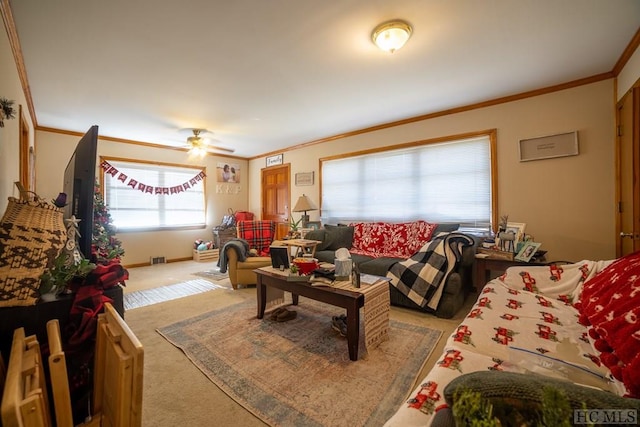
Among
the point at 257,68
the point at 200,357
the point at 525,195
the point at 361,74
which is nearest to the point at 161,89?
the point at 257,68

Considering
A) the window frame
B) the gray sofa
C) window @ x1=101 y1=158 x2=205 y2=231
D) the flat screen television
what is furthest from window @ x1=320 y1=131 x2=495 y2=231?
the flat screen television

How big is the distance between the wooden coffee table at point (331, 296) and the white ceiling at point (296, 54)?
6.36ft

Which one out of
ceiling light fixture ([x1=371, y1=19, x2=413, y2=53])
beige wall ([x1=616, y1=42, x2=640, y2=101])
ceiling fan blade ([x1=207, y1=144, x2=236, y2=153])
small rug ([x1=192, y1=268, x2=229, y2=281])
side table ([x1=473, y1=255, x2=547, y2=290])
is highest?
ceiling fan blade ([x1=207, y1=144, x2=236, y2=153])

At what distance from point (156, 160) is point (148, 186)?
0.54 m

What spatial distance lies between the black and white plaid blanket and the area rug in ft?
1.28

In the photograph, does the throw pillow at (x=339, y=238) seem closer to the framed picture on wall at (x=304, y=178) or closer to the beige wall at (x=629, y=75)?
the framed picture on wall at (x=304, y=178)

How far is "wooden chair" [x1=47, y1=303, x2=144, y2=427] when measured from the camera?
71 cm

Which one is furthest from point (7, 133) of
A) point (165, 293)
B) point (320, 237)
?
point (320, 237)

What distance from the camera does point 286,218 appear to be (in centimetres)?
586

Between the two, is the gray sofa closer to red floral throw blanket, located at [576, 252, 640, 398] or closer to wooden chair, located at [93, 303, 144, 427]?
red floral throw blanket, located at [576, 252, 640, 398]

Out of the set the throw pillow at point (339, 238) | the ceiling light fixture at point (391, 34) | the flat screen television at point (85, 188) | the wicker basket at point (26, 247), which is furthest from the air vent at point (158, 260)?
the ceiling light fixture at point (391, 34)

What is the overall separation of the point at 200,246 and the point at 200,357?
3.98m

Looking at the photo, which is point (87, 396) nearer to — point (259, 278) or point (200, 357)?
point (200, 357)

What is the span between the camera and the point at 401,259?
11.0 ft
